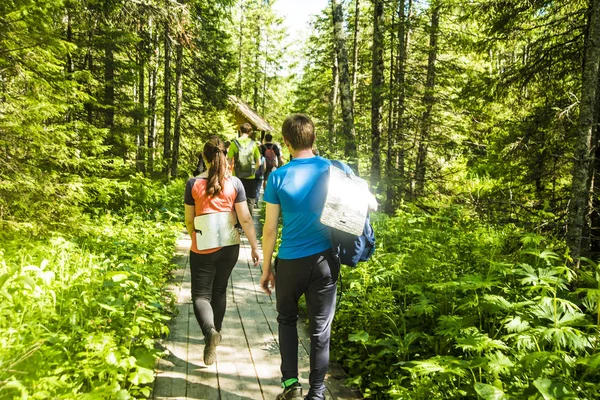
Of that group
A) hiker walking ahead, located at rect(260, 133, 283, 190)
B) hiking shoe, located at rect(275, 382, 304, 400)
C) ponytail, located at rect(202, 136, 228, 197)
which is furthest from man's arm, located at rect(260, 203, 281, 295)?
hiker walking ahead, located at rect(260, 133, 283, 190)

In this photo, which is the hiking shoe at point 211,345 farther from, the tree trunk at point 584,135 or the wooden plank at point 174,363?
the tree trunk at point 584,135

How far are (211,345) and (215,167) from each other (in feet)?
6.02

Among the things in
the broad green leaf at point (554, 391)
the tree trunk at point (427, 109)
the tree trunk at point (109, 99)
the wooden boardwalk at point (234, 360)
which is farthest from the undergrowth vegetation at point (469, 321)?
the tree trunk at point (109, 99)

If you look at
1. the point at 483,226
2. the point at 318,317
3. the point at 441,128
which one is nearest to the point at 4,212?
the point at 318,317

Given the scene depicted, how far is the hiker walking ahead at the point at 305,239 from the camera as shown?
3.29m

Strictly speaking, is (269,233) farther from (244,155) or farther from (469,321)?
(244,155)

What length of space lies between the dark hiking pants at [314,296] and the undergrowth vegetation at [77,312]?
1172 millimetres

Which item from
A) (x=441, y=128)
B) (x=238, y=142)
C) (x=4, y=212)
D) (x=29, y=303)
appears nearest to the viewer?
(x=29, y=303)

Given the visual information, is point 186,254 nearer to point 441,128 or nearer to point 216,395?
point 216,395

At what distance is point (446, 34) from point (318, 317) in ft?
39.5

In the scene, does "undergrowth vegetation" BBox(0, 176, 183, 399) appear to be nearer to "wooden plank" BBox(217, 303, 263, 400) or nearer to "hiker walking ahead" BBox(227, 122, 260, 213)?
"wooden plank" BBox(217, 303, 263, 400)

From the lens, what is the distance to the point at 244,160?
8938mm

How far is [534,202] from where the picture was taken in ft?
28.1

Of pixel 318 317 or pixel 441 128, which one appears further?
pixel 441 128
